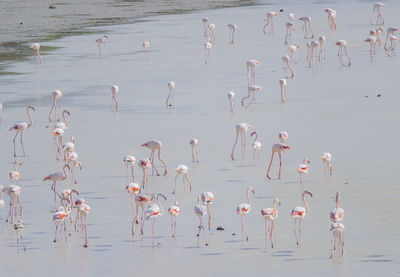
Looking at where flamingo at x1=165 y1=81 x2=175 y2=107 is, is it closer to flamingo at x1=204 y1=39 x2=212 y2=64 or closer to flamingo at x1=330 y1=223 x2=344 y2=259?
flamingo at x1=204 y1=39 x2=212 y2=64

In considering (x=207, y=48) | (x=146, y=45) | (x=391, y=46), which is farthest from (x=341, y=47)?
(x=146, y=45)

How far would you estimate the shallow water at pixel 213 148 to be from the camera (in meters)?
9.59

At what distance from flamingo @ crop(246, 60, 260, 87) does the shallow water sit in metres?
0.19

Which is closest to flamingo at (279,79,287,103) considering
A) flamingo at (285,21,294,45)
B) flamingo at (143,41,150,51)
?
flamingo at (143,41,150,51)

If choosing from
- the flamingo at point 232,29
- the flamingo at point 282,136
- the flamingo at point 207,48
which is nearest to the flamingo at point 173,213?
the flamingo at point 282,136

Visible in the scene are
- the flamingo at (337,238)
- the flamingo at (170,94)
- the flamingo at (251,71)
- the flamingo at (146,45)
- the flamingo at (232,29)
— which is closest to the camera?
the flamingo at (337,238)

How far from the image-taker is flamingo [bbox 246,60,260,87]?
1984 centimetres

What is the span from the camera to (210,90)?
1953 cm

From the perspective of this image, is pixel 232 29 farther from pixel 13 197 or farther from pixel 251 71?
pixel 13 197

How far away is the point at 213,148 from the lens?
1435 cm

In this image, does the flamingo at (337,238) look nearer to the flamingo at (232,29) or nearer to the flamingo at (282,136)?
the flamingo at (282,136)

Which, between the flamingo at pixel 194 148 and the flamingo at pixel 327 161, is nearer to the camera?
→ the flamingo at pixel 327 161

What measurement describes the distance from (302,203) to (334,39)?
15836mm

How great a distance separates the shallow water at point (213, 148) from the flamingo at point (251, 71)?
0.19 m
